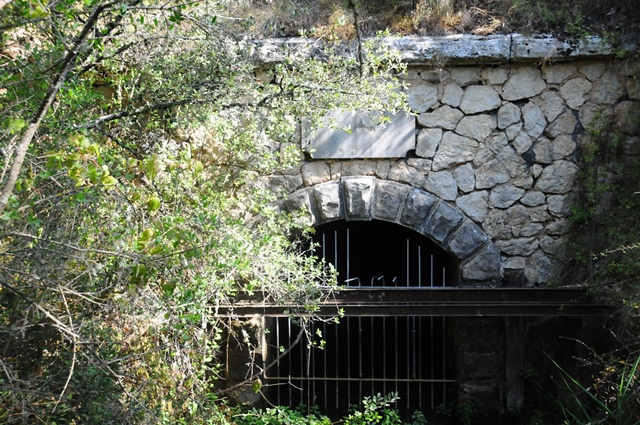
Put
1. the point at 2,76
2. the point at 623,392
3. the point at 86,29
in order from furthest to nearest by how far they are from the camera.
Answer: the point at 623,392
the point at 2,76
the point at 86,29

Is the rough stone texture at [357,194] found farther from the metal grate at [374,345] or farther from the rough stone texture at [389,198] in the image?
the metal grate at [374,345]

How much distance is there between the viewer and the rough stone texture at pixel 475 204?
6449 millimetres

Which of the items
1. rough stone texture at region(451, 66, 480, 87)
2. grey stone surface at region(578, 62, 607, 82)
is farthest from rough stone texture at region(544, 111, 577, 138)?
rough stone texture at region(451, 66, 480, 87)

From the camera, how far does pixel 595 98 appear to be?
251 inches

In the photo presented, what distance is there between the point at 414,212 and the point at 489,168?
72cm

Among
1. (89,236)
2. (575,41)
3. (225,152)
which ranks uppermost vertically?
(575,41)

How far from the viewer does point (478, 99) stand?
641 cm

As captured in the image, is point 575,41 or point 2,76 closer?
point 2,76

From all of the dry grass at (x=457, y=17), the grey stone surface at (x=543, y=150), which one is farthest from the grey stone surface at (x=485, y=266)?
the dry grass at (x=457, y=17)

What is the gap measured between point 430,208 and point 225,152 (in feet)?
5.75

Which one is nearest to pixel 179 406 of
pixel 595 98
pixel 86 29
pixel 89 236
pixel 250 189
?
pixel 89 236

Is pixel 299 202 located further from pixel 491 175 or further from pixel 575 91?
pixel 575 91

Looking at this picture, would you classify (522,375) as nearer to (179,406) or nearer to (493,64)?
(493,64)

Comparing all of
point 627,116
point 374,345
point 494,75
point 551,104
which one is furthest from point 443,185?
point 374,345
